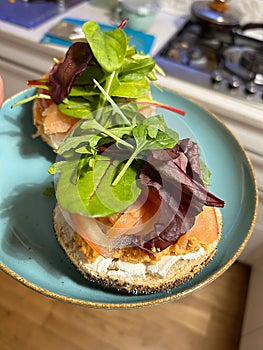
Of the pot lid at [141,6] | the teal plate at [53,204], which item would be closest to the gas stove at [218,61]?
the pot lid at [141,6]

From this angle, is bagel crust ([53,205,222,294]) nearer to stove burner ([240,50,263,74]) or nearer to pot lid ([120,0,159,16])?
stove burner ([240,50,263,74])

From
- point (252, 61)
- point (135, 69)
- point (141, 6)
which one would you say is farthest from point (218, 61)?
point (135, 69)

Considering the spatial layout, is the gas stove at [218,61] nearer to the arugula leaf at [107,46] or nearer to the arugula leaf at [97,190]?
the arugula leaf at [107,46]

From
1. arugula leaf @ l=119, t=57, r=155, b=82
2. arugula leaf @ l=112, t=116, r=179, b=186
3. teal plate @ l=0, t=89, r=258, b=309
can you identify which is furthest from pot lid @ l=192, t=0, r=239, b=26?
arugula leaf @ l=112, t=116, r=179, b=186

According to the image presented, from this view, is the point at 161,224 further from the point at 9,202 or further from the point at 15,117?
the point at 15,117

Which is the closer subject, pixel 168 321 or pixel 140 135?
pixel 140 135

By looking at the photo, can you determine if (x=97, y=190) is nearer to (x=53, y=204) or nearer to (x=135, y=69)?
(x=53, y=204)

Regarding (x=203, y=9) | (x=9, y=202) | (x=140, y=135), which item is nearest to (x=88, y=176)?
(x=140, y=135)
